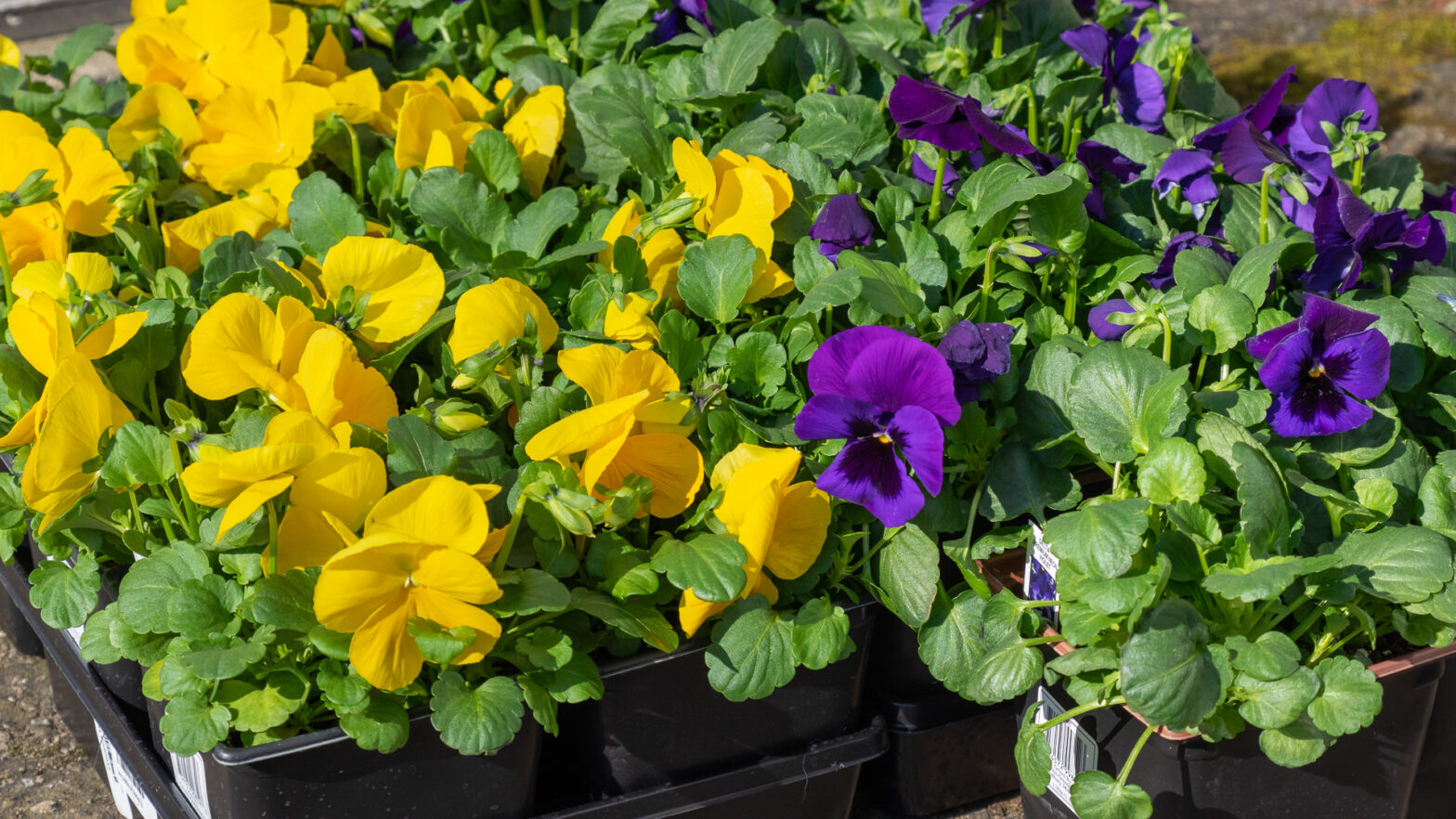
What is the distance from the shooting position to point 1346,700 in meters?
1.04

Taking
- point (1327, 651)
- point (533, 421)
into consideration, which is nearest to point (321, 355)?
point (533, 421)

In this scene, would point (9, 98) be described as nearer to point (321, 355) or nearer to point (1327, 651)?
point (321, 355)

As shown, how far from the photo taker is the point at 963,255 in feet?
4.30

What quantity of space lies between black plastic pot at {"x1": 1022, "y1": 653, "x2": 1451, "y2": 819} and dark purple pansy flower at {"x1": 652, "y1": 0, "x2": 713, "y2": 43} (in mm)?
960

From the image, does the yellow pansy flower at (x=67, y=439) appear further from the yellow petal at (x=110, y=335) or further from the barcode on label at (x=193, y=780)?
the barcode on label at (x=193, y=780)

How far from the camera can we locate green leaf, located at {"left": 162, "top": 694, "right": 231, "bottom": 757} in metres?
1.02

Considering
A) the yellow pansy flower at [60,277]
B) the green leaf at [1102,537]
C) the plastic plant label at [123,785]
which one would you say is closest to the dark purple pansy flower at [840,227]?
the green leaf at [1102,537]

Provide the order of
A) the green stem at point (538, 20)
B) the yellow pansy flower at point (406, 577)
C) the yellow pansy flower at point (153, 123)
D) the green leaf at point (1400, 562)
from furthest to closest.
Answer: the green stem at point (538, 20)
the yellow pansy flower at point (153, 123)
the green leaf at point (1400, 562)
the yellow pansy flower at point (406, 577)

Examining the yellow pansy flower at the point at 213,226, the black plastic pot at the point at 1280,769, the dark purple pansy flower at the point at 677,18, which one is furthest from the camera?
the dark purple pansy flower at the point at 677,18

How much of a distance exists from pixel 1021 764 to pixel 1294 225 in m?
0.63

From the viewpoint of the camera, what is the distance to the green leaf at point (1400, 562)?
3.37 ft

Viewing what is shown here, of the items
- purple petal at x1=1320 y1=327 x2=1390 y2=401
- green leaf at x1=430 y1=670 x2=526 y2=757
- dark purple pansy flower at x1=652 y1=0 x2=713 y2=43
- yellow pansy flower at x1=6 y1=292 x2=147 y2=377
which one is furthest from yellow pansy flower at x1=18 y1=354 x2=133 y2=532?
purple petal at x1=1320 y1=327 x2=1390 y2=401

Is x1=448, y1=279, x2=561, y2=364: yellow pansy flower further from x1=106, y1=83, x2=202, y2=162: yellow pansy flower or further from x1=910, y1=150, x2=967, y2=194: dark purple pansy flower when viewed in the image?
x1=106, y1=83, x2=202, y2=162: yellow pansy flower

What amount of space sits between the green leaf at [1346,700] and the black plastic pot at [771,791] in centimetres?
40
